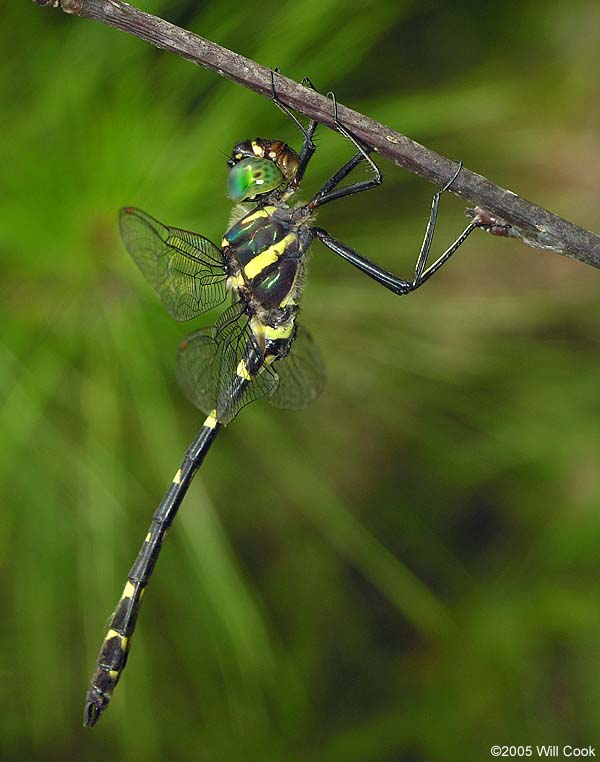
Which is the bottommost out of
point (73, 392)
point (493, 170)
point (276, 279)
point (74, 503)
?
point (74, 503)

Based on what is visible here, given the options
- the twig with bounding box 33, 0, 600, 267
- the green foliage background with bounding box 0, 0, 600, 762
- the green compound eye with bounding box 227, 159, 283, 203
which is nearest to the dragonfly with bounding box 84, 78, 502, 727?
the green compound eye with bounding box 227, 159, 283, 203

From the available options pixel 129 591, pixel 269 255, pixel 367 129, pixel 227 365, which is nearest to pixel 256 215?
pixel 269 255

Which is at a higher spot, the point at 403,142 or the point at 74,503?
the point at 403,142

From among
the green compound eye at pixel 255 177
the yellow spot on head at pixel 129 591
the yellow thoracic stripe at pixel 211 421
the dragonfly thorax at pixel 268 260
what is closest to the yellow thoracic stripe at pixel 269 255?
the dragonfly thorax at pixel 268 260

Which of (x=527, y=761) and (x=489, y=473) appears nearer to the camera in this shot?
(x=527, y=761)

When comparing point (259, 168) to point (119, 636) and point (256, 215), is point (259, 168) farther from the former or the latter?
point (119, 636)

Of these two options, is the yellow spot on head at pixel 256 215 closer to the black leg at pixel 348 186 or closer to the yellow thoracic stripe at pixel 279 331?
the black leg at pixel 348 186

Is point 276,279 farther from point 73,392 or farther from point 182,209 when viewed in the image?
point 73,392

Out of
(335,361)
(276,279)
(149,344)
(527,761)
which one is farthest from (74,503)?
(527,761)
